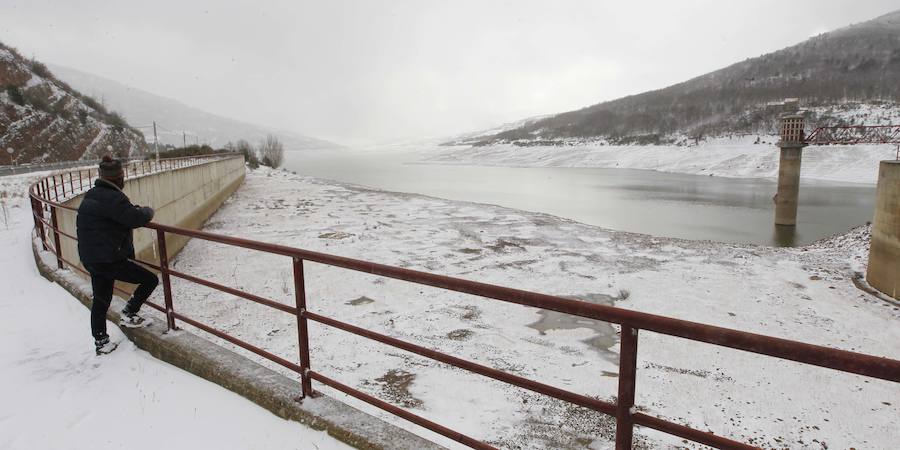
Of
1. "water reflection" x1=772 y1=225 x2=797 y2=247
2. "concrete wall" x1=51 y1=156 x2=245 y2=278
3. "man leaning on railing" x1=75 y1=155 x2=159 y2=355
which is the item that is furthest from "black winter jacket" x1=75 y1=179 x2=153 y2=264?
"water reflection" x1=772 y1=225 x2=797 y2=247

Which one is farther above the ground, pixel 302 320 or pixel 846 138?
pixel 846 138

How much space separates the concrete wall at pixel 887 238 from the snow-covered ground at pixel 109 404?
48.9 feet

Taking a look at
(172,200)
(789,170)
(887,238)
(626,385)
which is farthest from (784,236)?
(626,385)

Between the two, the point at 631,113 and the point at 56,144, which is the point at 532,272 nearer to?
the point at 56,144

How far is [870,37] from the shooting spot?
159m

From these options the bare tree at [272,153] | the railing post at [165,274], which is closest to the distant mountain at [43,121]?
the bare tree at [272,153]

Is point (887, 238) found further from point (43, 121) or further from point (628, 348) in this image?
point (43, 121)

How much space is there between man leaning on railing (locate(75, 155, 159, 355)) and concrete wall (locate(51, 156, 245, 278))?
13.1 feet

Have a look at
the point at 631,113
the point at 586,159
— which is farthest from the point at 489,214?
the point at 631,113

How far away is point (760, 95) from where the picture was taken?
11631 cm

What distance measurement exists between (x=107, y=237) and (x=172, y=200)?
1361cm

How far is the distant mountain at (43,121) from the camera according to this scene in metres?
36.9

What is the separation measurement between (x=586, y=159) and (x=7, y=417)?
289ft

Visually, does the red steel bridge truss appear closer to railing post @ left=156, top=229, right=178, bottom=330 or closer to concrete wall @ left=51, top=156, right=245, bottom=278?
concrete wall @ left=51, top=156, right=245, bottom=278
